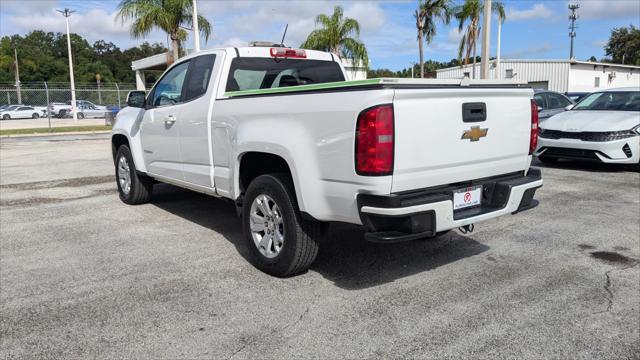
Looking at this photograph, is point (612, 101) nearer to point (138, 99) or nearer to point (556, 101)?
point (556, 101)

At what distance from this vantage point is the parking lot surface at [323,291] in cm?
323

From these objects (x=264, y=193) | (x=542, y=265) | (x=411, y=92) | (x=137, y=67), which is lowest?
(x=542, y=265)

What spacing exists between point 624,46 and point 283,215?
83117mm

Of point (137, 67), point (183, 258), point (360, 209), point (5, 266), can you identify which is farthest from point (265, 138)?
point (137, 67)

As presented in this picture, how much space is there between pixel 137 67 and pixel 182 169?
3482 centimetres

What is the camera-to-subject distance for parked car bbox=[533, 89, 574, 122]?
12250 mm

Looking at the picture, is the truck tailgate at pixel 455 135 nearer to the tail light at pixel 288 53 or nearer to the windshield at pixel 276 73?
the windshield at pixel 276 73

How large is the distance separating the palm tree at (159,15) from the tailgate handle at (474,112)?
20038 millimetres

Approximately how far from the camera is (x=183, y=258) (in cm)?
485

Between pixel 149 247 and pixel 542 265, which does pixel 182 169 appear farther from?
pixel 542 265

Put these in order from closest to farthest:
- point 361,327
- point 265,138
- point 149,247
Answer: point 361,327 → point 265,138 → point 149,247

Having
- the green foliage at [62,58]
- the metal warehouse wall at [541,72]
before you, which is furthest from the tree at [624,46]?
the green foliage at [62,58]

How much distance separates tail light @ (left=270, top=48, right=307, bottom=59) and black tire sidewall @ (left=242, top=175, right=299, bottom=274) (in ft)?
5.58

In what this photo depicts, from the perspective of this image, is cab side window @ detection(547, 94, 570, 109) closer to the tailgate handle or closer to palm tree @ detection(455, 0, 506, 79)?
the tailgate handle
